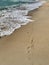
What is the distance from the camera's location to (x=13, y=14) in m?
2.83

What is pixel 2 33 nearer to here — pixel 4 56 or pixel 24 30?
pixel 24 30

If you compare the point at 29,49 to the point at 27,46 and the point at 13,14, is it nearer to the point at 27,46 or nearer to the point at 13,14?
the point at 27,46

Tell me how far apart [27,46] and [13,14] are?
1035mm

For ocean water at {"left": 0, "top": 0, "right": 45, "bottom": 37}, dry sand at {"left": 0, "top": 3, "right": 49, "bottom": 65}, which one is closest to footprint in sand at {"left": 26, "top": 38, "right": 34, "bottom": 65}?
dry sand at {"left": 0, "top": 3, "right": 49, "bottom": 65}

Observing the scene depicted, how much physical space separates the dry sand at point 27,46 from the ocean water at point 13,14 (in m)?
0.12

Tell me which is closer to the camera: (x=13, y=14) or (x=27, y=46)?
(x=27, y=46)

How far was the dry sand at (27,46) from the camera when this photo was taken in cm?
167

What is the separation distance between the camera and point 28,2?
3.57 metres

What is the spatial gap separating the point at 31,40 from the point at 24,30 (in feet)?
0.83

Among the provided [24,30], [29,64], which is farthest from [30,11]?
[29,64]

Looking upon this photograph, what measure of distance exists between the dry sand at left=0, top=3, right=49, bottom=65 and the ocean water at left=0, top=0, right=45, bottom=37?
125 millimetres

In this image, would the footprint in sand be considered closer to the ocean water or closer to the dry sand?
the dry sand

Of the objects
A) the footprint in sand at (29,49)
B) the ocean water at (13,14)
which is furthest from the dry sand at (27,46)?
the ocean water at (13,14)

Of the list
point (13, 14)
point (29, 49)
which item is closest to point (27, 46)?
point (29, 49)
